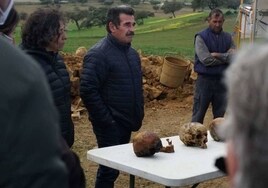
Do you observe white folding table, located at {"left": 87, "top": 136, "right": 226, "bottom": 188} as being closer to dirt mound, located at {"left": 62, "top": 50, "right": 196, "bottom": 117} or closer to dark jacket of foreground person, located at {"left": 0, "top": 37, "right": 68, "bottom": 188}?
dark jacket of foreground person, located at {"left": 0, "top": 37, "right": 68, "bottom": 188}

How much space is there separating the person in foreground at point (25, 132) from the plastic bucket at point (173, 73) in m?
9.44

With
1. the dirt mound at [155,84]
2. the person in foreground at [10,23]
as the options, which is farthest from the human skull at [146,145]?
the dirt mound at [155,84]

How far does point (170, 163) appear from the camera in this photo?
149 inches

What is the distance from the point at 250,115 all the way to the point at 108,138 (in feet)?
13.2

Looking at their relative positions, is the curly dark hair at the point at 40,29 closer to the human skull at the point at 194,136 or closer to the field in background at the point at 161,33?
the human skull at the point at 194,136

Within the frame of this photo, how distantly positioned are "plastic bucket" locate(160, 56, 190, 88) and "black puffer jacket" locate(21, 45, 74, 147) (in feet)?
22.6

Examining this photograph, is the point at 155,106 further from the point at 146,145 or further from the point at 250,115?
the point at 250,115

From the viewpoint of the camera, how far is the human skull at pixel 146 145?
12.8 ft

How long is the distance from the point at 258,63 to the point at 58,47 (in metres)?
3.24

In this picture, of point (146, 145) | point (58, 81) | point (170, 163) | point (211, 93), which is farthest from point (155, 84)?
point (170, 163)

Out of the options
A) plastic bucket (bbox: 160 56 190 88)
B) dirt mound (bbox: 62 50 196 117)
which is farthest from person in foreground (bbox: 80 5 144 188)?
plastic bucket (bbox: 160 56 190 88)

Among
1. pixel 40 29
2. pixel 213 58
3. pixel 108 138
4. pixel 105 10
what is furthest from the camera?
pixel 105 10

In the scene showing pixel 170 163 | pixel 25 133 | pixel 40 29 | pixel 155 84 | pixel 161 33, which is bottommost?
pixel 161 33

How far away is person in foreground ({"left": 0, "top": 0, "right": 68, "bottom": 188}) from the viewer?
160 cm
